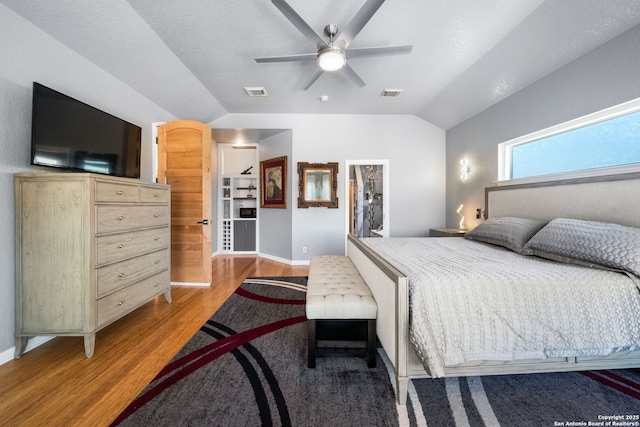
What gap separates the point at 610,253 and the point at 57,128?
3.91 m

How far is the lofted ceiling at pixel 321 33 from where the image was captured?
6.48ft

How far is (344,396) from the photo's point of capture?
4.60 ft

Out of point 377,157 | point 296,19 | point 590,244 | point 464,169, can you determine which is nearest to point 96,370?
point 296,19

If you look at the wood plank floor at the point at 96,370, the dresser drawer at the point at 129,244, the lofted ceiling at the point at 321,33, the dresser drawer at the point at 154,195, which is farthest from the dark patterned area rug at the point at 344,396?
the lofted ceiling at the point at 321,33

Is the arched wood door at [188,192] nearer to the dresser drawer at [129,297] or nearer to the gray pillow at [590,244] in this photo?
the dresser drawer at [129,297]

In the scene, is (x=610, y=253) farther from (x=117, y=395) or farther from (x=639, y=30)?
(x=117, y=395)

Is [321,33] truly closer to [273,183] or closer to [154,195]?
[154,195]

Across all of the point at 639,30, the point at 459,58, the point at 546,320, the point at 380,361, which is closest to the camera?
the point at 546,320

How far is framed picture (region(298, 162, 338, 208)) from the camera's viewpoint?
4484 millimetres

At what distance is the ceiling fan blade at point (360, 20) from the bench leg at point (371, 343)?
213cm

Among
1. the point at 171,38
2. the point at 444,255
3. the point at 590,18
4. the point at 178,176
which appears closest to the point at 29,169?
the point at 178,176

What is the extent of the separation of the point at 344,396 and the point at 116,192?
2260 mm

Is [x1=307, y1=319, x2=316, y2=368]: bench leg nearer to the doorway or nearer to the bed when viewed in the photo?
the bed

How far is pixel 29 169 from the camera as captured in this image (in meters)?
1.88
